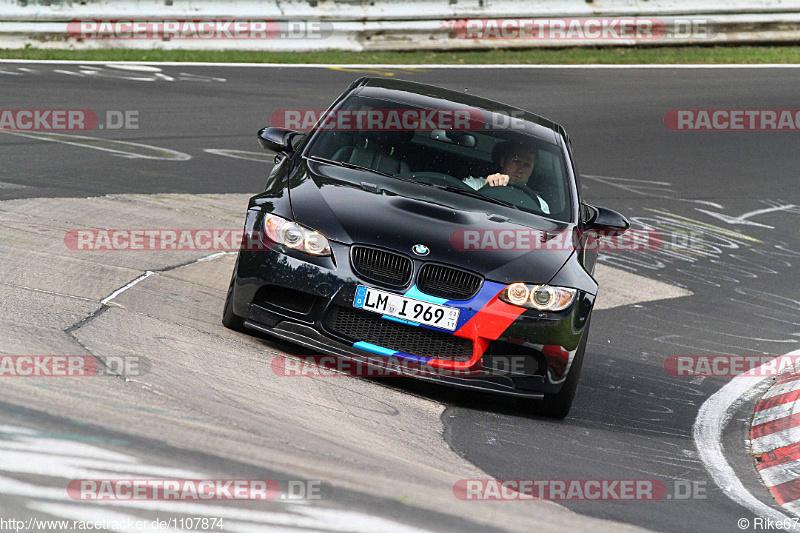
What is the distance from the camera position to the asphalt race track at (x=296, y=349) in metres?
3.96

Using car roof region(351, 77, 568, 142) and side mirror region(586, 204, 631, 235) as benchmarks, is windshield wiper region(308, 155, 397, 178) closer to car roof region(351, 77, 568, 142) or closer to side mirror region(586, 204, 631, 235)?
car roof region(351, 77, 568, 142)

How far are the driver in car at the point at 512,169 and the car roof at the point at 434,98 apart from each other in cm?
35

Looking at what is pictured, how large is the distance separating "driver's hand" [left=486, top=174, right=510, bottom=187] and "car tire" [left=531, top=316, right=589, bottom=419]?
120cm

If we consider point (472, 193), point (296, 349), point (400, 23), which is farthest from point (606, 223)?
point (400, 23)

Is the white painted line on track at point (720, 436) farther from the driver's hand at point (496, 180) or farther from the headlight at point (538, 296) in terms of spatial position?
the driver's hand at point (496, 180)

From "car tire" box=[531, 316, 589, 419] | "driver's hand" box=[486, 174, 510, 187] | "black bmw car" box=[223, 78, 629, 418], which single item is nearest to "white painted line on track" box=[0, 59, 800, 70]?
"black bmw car" box=[223, 78, 629, 418]

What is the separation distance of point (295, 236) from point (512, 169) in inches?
69.4

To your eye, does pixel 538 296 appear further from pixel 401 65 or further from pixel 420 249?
pixel 401 65

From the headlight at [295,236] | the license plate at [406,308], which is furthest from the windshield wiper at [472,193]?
the license plate at [406,308]

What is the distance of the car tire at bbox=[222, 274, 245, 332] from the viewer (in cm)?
610

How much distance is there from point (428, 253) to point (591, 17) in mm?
14632

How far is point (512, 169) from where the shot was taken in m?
6.93

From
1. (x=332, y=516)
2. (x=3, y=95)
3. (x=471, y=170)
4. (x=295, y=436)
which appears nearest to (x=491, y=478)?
(x=295, y=436)

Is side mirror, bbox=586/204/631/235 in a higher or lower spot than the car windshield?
lower
